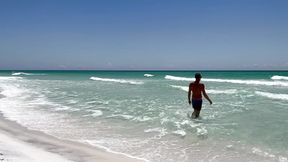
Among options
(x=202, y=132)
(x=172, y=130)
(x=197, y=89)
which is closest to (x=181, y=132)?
(x=172, y=130)

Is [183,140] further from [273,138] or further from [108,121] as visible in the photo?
[108,121]

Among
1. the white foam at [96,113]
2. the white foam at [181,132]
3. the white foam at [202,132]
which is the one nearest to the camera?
the white foam at [202,132]

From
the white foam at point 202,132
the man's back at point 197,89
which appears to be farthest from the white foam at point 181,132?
the man's back at point 197,89

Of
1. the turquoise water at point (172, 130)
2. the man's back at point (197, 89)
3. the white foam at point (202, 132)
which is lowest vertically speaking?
the turquoise water at point (172, 130)

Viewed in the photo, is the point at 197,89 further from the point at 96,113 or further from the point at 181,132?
the point at 96,113

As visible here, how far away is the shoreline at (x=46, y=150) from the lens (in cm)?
638

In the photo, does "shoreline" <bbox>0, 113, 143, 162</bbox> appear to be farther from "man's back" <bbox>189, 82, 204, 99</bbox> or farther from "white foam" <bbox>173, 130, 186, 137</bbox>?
"man's back" <bbox>189, 82, 204, 99</bbox>

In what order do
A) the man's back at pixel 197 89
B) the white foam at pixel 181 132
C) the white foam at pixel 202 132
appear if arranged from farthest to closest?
1. the man's back at pixel 197 89
2. the white foam at pixel 181 132
3. the white foam at pixel 202 132

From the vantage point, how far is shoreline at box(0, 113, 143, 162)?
20.9 feet

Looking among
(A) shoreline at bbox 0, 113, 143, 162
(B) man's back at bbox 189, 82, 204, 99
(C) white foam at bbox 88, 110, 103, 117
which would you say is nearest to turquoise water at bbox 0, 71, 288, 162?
(C) white foam at bbox 88, 110, 103, 117

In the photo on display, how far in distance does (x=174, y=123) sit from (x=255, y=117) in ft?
11.1

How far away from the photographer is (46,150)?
23.9ft

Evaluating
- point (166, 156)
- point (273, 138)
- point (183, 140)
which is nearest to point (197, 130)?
point (183, 140)

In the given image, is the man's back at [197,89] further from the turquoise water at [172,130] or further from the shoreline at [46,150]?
the shoreline at [46,150]
